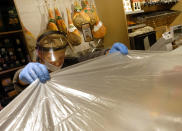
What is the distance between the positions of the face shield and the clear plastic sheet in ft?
1.19

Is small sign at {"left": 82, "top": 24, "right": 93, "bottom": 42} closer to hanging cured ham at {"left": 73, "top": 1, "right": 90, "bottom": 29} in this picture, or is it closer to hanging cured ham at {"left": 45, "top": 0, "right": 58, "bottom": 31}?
hanging cured ham at {"left": 73, "top": 1, "right": 90, "bottom": 29}

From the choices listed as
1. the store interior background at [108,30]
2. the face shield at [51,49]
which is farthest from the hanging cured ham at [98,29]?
the face shield at [51,49]

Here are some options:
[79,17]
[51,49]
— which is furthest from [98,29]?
[51,49]

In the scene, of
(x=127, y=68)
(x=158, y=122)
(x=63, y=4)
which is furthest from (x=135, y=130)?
(x=63, y=4)

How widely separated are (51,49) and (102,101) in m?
0.68

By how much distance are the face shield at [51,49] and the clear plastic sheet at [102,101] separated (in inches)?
14.3

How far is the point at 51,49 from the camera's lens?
100 cm

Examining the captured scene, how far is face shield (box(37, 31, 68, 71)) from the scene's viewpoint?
3.11 ft

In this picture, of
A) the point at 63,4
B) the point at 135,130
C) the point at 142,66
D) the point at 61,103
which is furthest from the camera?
the point at 63,4

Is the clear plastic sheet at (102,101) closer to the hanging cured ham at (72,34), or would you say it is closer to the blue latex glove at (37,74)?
the blue latex glove at (37,74)

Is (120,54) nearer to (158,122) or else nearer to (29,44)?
(158,122)

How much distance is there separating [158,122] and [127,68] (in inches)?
15.4

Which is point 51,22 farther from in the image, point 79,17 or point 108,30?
point 108,30

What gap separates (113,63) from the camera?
737 mm
